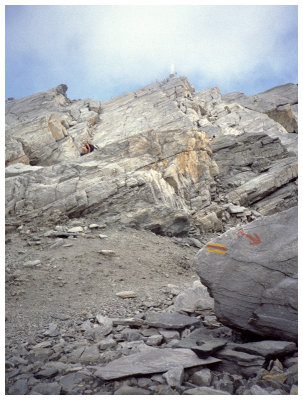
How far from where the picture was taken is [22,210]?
14492 millimetres

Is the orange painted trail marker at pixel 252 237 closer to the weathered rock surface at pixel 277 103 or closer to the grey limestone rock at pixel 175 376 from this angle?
the grey limestone rock at pixel 175 376

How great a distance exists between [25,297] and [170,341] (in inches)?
221

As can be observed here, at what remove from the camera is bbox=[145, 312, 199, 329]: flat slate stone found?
5680 millimetres

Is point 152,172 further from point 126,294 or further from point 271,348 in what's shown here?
point 271,348

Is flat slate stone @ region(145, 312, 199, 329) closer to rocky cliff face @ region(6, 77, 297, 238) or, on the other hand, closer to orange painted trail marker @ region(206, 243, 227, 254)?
orange painted trail marker @ region(206, 243, 227, 254)

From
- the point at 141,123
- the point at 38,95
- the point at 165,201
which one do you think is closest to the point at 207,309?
the point at 165,201

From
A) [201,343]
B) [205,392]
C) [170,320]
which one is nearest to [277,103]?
[170,320]

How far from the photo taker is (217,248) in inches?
203

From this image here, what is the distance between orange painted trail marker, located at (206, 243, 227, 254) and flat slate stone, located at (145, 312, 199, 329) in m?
1.79

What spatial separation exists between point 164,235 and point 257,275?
34.7 ft

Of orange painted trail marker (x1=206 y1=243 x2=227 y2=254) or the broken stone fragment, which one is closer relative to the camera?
orange painted trail marker (x1=206 y1=243 x2=227 y2=254)

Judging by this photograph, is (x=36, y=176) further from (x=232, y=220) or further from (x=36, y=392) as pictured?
(x=36, y=392)

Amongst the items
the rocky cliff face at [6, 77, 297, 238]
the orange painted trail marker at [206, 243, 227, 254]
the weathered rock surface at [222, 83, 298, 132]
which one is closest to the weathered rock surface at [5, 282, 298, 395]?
the orange painted trail marker at [206, 243, 227, 254]

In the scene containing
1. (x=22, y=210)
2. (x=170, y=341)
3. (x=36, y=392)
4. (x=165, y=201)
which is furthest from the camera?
(x=165, y=201)
